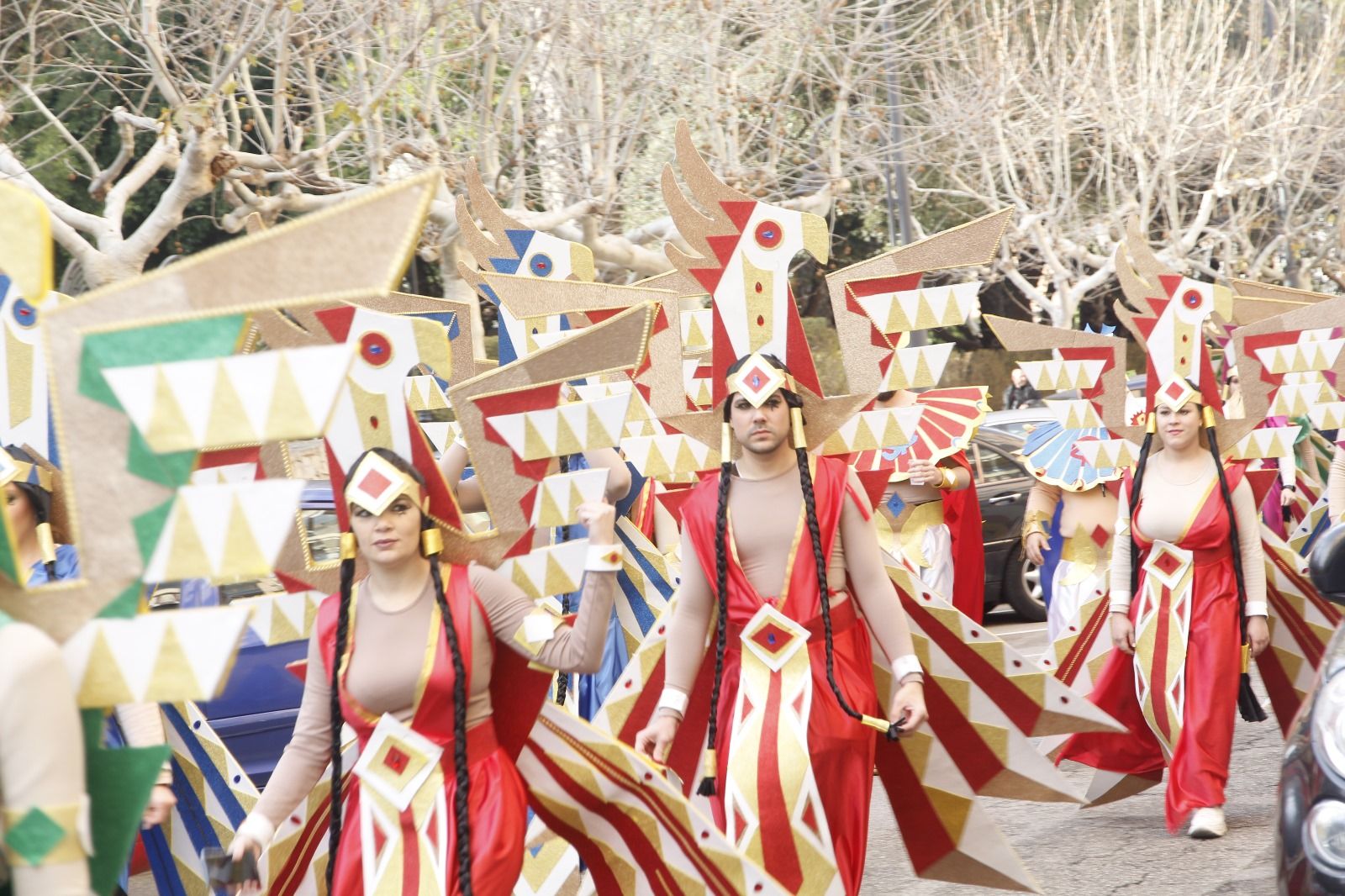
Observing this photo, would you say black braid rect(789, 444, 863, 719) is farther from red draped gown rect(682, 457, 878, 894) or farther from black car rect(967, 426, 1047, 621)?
black car rect(967, 426, 1047, 621)

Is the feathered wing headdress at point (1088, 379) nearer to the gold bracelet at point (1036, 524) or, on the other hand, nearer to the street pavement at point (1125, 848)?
the gold bracelet at point (1036, 524)

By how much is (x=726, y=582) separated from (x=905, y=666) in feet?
1.82

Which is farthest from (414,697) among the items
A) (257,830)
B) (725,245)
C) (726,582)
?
(725,245)

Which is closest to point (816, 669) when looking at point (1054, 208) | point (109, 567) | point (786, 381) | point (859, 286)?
point (786, 381)

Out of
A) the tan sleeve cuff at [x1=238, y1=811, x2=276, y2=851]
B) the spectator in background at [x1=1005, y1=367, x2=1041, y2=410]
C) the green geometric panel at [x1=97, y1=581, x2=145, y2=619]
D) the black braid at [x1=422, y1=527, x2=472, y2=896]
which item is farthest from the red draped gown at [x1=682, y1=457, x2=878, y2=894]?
the spectator in background at [x1=1005, y1=367, x2=1041, y2=410]

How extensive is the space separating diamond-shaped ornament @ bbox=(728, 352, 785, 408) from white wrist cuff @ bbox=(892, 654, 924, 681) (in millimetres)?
835

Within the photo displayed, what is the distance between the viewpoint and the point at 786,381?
→ 5469mm

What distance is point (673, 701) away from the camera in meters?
5.23

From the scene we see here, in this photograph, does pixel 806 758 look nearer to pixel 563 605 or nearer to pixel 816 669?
pixel 816 669

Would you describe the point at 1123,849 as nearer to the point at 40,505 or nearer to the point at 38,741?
the point at 40,505

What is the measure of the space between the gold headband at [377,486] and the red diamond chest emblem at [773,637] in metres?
1.25

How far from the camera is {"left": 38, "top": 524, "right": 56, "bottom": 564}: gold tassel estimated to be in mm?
5465

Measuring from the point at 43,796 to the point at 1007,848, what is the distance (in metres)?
3.81

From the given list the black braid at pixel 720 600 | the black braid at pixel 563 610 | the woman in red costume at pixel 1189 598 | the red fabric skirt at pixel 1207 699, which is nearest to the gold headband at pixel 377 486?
the black braid at pixel 720 600
